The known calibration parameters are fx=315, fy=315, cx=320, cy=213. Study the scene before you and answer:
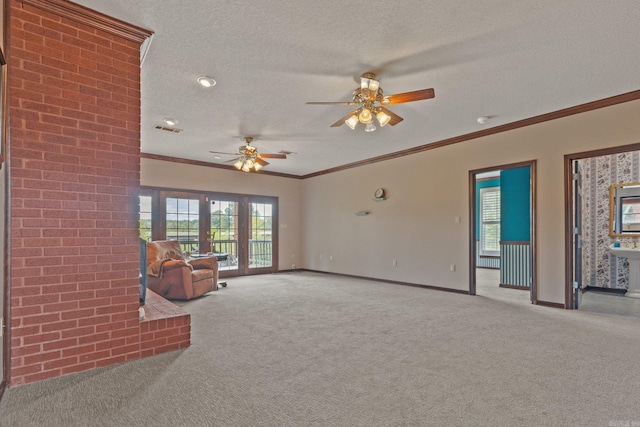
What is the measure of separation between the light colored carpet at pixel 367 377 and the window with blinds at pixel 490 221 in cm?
486

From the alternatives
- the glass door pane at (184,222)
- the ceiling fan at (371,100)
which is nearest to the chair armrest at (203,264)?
the glass door pane at (184,222)

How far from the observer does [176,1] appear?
2.27m

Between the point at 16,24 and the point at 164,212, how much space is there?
16.3 feet

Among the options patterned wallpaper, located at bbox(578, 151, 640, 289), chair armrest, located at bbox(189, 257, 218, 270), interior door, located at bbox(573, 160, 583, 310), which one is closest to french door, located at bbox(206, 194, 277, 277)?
chair armrest, located at bbox(189, 257, 218, 270)

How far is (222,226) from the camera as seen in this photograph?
7.63 m

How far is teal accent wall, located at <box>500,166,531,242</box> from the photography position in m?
5.98

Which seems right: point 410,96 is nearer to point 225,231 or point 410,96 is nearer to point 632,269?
point 632,269

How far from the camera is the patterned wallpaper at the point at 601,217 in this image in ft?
18.0

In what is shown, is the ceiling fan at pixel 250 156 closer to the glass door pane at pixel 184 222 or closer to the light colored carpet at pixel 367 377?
the glass door pane at pixel 184 222

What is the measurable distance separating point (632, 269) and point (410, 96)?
530 cm

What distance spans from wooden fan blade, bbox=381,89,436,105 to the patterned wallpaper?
4.38 m

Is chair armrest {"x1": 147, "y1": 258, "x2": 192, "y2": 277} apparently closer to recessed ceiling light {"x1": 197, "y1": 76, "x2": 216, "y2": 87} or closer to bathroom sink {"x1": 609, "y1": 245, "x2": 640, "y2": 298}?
recessed ceiling light {"x1": 197, "y1": 76, "x2": 216, "y2": 87}

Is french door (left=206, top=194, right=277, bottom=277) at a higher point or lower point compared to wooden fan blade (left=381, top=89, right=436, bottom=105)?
lower

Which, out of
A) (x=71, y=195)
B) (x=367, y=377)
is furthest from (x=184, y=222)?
(x=367, y=377)
